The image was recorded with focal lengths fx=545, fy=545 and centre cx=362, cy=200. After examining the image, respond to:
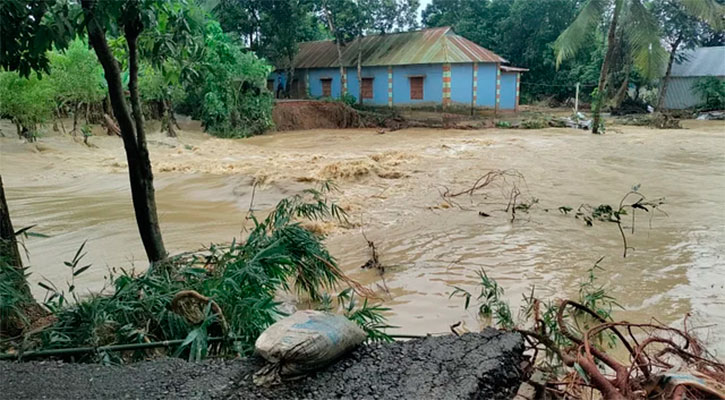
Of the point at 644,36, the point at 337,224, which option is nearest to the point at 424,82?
the point at 644,36

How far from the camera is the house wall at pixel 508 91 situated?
24781mm

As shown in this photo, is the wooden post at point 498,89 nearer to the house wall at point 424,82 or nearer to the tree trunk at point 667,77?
the house wall at point 424,82

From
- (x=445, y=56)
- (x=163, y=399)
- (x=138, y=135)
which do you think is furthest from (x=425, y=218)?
(x=445, y=56)

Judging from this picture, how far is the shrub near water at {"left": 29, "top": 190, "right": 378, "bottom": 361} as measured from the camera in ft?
8.87

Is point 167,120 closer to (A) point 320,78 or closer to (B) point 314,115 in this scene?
(B) point 314,115

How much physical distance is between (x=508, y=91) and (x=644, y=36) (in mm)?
7692

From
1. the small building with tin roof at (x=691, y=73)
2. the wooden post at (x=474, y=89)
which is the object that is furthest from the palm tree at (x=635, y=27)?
the small building with tin roof at (x=691, y=73)

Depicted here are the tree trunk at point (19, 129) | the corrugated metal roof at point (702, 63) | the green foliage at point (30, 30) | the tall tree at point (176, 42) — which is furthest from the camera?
the corrugated metal roof at point (702, 63)

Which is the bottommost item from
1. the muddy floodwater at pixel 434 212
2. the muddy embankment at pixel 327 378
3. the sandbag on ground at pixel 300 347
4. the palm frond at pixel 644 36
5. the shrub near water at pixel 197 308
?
the muddy floodwater at pixel 434 212

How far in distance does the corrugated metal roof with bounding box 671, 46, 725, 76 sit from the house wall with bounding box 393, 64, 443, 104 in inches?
509

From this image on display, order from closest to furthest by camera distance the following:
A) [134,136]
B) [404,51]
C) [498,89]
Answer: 1. [134,136]
2. [498,89]
3. [404,51]

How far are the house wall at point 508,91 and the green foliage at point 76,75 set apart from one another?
16.8 meters

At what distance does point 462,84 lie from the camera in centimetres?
2345

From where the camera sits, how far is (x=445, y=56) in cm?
2297
